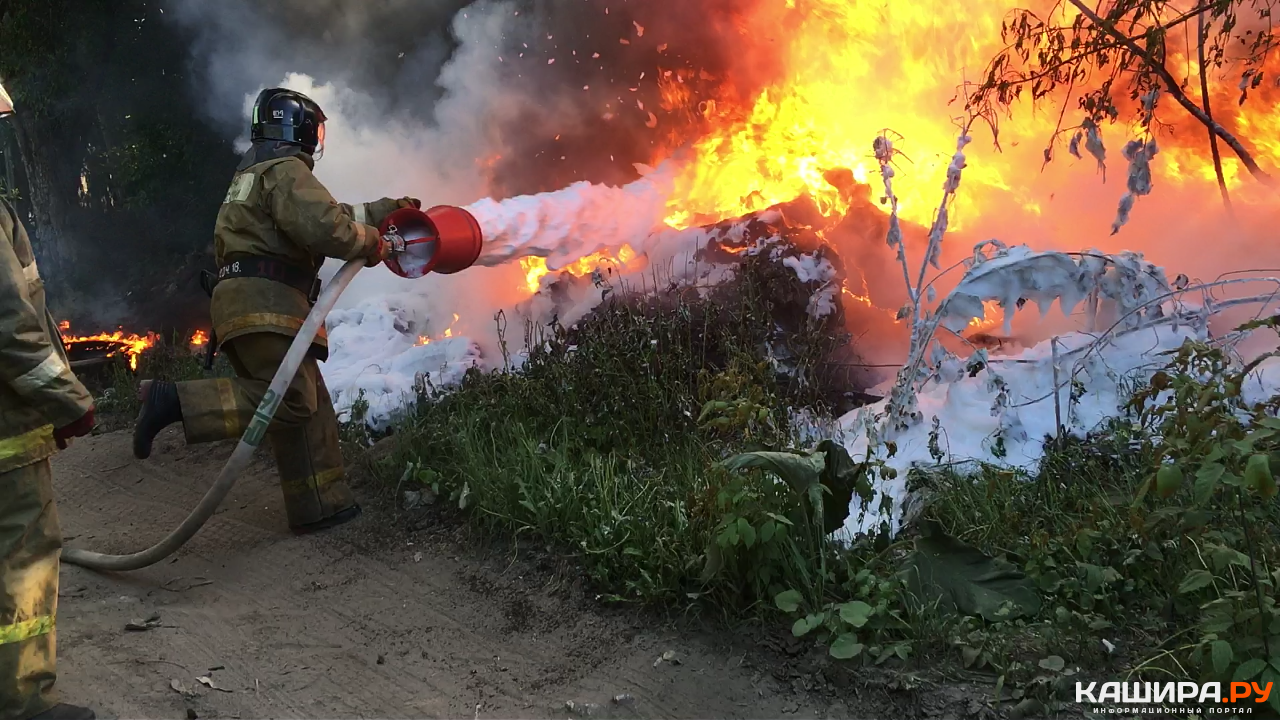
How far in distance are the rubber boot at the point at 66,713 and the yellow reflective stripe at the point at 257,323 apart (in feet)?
5.82

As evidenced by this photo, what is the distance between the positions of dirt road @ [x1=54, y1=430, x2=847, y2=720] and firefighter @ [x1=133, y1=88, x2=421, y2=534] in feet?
1.45

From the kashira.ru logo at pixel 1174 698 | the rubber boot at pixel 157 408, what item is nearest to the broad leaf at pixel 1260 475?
the kashira.ru logo at pixel 1174 698

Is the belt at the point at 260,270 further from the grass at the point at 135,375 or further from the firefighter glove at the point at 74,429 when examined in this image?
the grass at the point at 135,375

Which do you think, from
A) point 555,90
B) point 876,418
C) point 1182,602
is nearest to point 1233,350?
point 876,418

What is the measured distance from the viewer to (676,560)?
3.13 m

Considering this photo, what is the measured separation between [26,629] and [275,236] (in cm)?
202

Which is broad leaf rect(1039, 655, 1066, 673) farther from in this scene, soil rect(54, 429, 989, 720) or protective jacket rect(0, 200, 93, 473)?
protective jacket rect(0, 200, 93, 473)

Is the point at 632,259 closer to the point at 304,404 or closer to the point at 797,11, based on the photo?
the point at 797,11

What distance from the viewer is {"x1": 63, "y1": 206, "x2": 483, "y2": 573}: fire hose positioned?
3.63 m

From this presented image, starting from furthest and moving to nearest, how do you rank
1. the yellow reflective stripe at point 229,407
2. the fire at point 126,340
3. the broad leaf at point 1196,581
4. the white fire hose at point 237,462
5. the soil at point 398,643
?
the fire at point 126,340 → the yellow reflective stripe at point 229,407 → the white fire hose at point 237,462 → the soil at point 398,643 → the broad leaf at point 1196,581

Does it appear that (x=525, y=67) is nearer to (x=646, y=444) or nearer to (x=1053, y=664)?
(x=646, y=444)

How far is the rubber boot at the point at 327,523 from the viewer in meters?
4.21

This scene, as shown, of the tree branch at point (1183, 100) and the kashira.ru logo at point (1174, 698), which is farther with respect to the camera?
the tree branch at point (1183, 100)

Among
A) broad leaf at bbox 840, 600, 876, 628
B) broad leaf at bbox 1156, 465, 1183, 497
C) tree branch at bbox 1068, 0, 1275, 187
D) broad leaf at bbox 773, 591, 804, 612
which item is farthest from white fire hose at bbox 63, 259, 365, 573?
tree branch at bbox 1068, 0, 1275, 187
